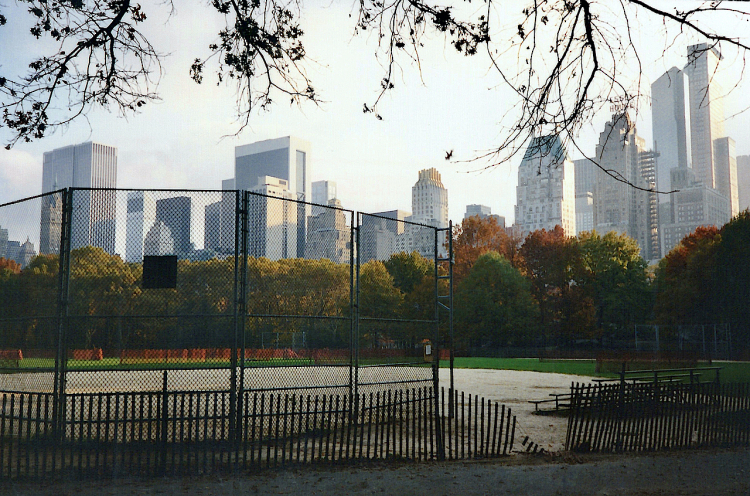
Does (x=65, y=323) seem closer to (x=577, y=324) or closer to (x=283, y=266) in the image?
(x=283, y=266)

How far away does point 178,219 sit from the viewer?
10453mm

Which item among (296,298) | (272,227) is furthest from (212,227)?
(296,298)

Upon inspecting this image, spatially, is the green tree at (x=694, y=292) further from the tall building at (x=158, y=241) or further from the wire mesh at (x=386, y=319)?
the tall building at (x=158, y=241)

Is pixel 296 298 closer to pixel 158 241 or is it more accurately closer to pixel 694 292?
pixel 158 241

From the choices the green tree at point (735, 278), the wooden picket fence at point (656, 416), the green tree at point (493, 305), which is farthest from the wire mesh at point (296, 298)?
the green tree at point (493, 305)

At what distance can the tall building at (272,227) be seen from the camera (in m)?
10.9

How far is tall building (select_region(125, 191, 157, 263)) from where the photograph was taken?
1023cm

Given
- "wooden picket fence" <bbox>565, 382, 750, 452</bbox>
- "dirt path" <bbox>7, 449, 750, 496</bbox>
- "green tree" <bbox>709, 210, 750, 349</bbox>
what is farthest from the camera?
"green tree" <bbox>709, 210, 750, 349</bbox>

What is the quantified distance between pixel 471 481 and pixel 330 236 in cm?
579

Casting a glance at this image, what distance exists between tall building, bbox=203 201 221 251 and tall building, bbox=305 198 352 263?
2102mm

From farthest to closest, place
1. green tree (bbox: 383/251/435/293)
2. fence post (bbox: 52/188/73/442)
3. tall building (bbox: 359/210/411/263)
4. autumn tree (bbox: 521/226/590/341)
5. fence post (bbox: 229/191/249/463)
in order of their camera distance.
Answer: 1. autumn tree (bbox: 521/226/590/341)
2. green tree (bbox: 383/251/435/293)
3. tall building (bbox: 359/210/411/263)
4. fence post (bbox: 229/191/249/463)
5. fence post (bbox: 52/188/73/442)

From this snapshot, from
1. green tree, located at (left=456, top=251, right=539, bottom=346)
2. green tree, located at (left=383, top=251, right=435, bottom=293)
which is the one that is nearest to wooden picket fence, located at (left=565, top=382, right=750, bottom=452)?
green tree, located at (left=383, top=251, right=435, bottom=293)

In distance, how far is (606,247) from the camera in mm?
71875

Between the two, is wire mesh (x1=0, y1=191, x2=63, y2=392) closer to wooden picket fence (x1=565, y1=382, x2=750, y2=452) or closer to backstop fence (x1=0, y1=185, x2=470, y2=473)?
backstop fence (x1=0, y1=185, x2=470, y2=473)
